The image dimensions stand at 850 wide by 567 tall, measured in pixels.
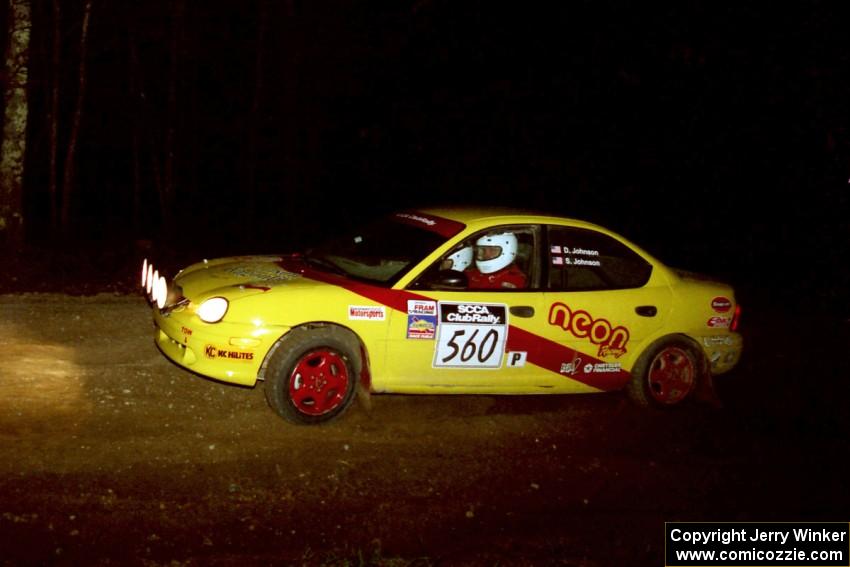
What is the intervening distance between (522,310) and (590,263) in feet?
2.88

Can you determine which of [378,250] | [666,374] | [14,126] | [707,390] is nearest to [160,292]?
[378,250]

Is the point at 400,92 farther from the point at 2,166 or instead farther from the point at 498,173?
the point at 2,166

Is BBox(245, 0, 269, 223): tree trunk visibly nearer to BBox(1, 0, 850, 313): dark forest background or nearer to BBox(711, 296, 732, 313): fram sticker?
BBox(1, 0, 850, 313): dark forest background

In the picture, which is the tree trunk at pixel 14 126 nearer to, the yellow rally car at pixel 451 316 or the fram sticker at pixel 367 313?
the yellow rally car at pixel 451 316

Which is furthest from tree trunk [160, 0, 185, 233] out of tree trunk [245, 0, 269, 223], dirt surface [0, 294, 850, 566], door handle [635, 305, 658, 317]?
door handle [635, 305, 658, 317]

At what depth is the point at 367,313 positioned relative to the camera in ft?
20.7

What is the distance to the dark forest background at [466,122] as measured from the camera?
48.9 feet

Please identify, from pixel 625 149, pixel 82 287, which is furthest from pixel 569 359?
pixel 625 149

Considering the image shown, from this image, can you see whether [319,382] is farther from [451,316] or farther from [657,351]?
[657,351]

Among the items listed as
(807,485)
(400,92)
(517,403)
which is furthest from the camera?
(400,92)

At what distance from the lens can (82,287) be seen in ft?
34.7

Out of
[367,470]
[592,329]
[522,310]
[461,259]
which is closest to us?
[367,470]

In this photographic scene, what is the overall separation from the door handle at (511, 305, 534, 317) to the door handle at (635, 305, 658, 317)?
3.32 feet

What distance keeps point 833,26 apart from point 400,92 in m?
9.90
